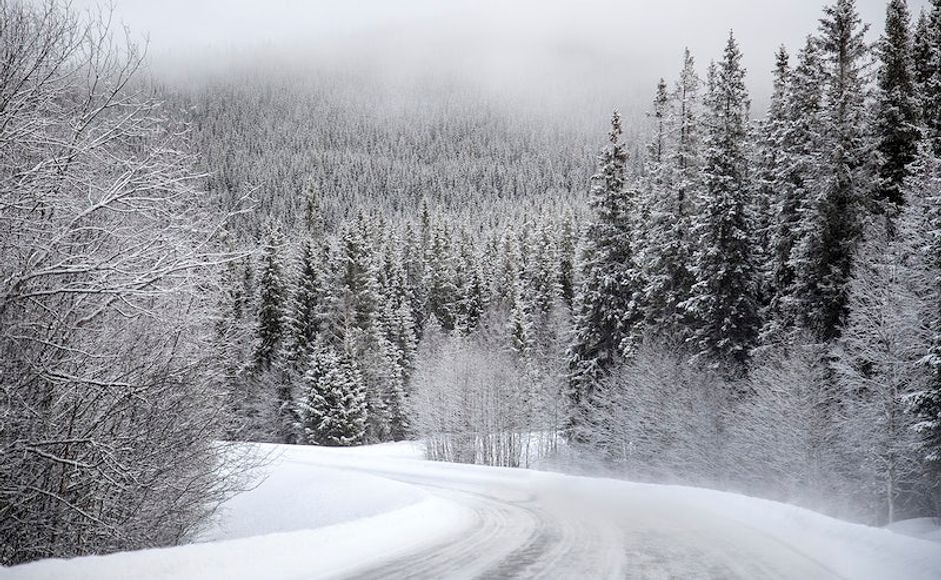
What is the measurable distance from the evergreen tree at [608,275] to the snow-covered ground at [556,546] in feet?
56.9

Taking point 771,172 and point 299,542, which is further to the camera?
point 771,172

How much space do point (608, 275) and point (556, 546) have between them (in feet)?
91.4

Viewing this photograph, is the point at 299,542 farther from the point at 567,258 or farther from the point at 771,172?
the point at 567,258

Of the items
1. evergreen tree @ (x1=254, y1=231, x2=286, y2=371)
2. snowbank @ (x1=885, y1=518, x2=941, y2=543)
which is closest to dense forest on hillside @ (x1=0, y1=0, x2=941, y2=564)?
evergreen tree @ (x1=254, y1=231, x2=286, y2=371)

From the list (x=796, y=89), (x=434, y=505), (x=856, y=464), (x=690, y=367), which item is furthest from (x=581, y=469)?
(x=434, y=505)

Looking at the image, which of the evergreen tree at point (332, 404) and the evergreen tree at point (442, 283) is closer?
the evergreen tree at point (332, 404)

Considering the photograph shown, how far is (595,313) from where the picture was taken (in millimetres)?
38594

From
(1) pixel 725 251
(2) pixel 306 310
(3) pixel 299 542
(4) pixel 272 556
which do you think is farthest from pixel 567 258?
(4) pixel 272 556

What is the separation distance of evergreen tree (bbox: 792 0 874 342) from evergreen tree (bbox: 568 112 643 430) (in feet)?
31.2

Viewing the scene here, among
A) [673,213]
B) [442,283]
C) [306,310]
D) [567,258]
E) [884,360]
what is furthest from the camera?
[442,283]

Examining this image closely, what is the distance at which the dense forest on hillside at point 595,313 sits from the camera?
8016 millimetres

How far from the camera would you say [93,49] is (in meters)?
8.30

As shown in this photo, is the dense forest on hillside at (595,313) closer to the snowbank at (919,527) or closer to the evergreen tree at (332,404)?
the evergreen tree at (332,404)

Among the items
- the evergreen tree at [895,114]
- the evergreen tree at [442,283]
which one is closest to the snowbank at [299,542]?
the evergreen tree at [895,114]
